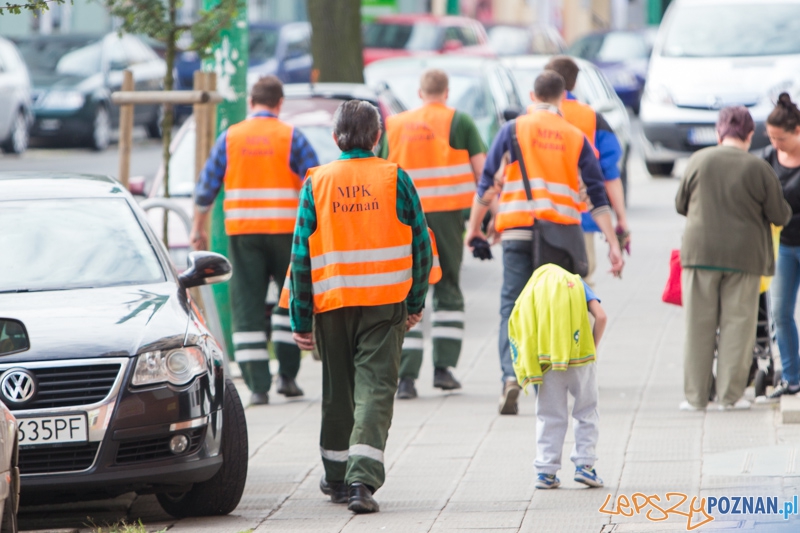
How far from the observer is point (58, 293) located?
21.7 ft

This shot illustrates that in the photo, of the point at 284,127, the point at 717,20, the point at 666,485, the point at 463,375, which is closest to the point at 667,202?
the point at 717,20

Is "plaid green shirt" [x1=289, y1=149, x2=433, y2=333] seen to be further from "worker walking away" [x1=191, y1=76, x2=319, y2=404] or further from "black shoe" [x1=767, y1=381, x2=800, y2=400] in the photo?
"black shoe" [x1=767, y1=381, x2=800, y2=400]

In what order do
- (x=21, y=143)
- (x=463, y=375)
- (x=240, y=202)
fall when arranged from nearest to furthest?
(x=240, y=202) → (x=463, y=375) → (x=21, y=143)

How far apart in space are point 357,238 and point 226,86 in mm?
4487

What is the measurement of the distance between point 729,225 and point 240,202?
9.41ft

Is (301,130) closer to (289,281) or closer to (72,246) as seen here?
(72,246)

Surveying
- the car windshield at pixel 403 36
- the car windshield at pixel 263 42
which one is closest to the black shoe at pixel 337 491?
the car windshield at pixel 263 42

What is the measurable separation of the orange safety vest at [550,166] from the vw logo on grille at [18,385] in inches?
130

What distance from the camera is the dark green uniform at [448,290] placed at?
30.4 feet

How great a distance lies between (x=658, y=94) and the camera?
61.2 feet

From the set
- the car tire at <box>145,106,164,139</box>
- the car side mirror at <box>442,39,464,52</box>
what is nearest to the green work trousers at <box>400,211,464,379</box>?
the car tire at <box>145,106,164,139</box>

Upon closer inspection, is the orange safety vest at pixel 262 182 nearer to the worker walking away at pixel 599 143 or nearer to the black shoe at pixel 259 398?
the black shoe at pixel 259 398

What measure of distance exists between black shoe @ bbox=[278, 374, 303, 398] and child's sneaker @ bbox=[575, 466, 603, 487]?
3.02m

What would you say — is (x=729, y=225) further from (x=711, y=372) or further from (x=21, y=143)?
(x=21, y=143)
